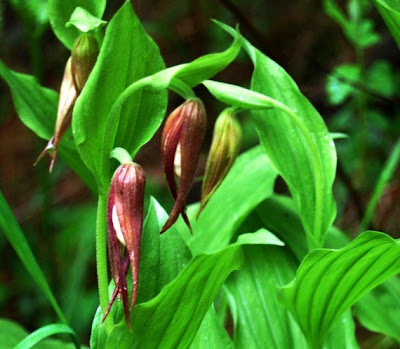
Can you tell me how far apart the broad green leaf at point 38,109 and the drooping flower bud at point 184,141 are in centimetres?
27

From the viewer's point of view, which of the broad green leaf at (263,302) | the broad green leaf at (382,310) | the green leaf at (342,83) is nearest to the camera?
the broad green leaf at (263,302)

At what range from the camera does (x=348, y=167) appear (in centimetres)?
240

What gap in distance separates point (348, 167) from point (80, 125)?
1639mm

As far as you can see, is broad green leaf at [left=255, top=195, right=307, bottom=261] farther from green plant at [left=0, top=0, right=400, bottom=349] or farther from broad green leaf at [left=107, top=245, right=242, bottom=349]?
broad green leaf at [left=107, top=245, right=242, bottom=349]

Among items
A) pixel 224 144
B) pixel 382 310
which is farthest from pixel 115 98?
pixel 382 310

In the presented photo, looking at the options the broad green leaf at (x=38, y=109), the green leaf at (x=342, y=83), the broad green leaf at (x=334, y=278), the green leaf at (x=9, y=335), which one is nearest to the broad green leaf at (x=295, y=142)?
the broad green leaf at (x=334, y=278)

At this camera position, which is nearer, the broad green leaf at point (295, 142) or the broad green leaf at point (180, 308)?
the broad green leaf at point (180, 308)

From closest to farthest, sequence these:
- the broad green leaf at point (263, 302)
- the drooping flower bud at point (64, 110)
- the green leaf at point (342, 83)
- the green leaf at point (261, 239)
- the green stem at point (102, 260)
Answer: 1. the green leaf at point (261, 239)
2. the green stem at point (102, 260)
3. the drooping flower bud at point (64, 110)
4. the broad green leaf at point (263, 302)
5. the green leaf at point (342, 83)

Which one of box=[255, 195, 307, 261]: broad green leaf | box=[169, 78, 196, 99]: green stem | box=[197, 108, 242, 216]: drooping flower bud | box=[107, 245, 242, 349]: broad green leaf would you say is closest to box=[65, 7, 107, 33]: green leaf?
box=[169, 78, 196, 99]: green stem

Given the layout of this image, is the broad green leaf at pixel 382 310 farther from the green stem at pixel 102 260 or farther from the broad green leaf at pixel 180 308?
the green stem at pixel 102 260

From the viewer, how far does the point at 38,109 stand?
1208mm

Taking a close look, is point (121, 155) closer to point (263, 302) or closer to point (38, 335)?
point (38, 335)

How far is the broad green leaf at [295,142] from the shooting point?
1.13 metres

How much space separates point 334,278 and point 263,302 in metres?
A: 0.27
